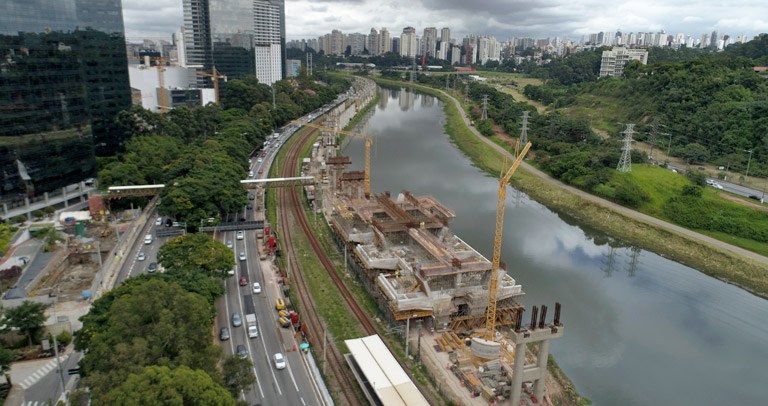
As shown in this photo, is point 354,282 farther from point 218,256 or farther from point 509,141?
point 509,141

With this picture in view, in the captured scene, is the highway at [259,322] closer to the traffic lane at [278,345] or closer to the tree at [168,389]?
the traffic lane at [278,345]

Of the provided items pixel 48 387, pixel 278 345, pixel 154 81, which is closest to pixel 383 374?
pixel 278 345

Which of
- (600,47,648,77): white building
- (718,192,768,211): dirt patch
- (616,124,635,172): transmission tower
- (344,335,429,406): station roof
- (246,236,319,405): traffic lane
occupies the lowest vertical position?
(246,236,319,405): traffic lane

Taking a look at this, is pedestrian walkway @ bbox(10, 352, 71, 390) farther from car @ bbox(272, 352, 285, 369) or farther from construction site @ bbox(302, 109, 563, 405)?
construction site @ bbox(302, 109, 563, 405)

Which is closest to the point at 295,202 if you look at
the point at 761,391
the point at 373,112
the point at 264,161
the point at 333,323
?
the point at 264,161

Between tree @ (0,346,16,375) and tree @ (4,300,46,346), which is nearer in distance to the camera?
tree @ (0,346,16,375)

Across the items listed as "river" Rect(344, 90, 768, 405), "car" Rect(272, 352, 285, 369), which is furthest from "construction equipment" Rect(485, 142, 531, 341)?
"car" Rect(272, 352, 285, 369)
